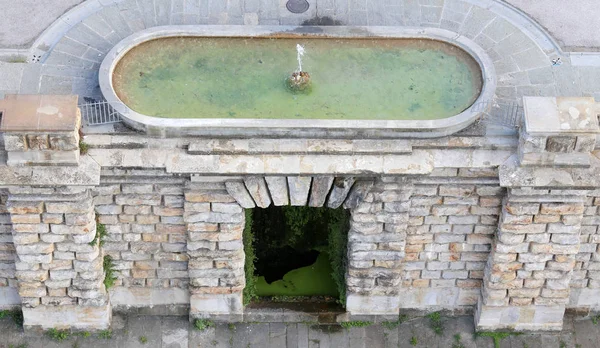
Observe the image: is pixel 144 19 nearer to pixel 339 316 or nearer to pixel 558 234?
pixel 339 316

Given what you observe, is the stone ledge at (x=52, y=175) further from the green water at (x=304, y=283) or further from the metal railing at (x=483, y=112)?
the green water at (x=304, y=283)

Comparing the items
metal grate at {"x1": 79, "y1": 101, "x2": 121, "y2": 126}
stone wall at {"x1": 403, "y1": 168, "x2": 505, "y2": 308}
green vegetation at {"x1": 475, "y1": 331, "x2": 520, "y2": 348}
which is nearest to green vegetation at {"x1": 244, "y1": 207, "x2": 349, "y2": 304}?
stone wall at {"x1": 403, "y1": 168, "x2": 505, "y2": 308}

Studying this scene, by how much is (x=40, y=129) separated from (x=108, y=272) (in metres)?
3.52

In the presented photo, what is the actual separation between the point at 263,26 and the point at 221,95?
1747 mm

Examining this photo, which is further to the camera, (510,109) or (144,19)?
(144,19)

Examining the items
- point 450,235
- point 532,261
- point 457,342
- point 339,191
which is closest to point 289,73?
point 339,191

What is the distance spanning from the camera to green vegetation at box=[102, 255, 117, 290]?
18.3 m

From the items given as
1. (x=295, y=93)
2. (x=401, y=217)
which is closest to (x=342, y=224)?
(x=401, y=217)

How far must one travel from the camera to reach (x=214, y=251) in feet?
59.0

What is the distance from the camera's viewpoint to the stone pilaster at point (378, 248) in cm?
1723

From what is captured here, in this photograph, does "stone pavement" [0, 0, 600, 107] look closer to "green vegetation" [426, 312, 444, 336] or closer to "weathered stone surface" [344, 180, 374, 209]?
"weathered stone surface" [344, 180, 374, 209]

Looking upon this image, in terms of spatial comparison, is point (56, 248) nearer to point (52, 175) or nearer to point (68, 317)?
point (68, 317)

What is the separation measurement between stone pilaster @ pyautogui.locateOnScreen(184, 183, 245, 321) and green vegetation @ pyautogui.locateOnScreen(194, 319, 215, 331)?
0.30 feet

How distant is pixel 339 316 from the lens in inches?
754
